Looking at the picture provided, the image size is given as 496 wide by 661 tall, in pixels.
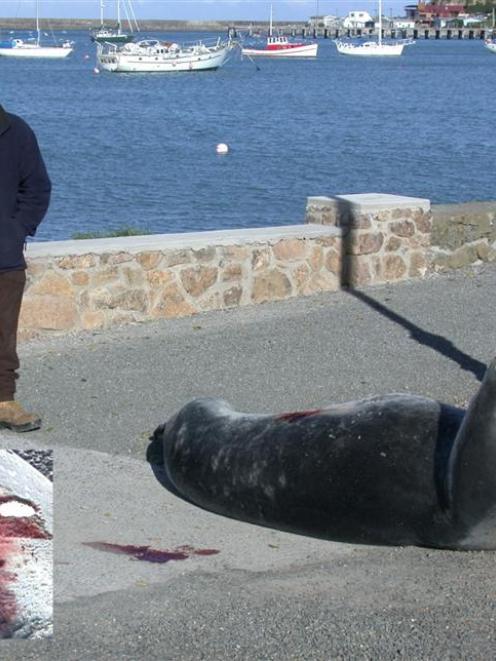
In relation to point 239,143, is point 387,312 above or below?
above

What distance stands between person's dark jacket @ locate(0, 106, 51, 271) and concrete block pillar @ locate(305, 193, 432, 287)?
4.72 meters

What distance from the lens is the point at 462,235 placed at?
1315 cm

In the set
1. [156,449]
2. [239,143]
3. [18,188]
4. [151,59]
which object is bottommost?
[151,59]

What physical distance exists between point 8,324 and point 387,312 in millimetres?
4288

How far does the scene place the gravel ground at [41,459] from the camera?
7293mm

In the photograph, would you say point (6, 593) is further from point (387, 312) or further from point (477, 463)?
point (387, 312)

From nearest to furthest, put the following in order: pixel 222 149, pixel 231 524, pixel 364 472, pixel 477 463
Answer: pixel 477 463 → pixel 364 472 → pixel 231 524 → pixel 222 149

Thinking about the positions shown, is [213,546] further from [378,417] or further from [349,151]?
[349,151]

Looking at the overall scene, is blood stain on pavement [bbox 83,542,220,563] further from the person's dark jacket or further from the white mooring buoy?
the white mooring buoy

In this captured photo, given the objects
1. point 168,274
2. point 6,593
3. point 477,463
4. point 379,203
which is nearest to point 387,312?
point 379,203

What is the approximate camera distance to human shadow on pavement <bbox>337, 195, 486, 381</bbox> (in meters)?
9.75

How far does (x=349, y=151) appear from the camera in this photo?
157 feet

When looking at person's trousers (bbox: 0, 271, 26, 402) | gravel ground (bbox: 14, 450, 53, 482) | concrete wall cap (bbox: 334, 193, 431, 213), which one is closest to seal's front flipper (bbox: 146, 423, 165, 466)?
gravel ground (bbox: 14, 450, 53, 482)

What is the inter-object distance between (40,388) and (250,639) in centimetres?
397
